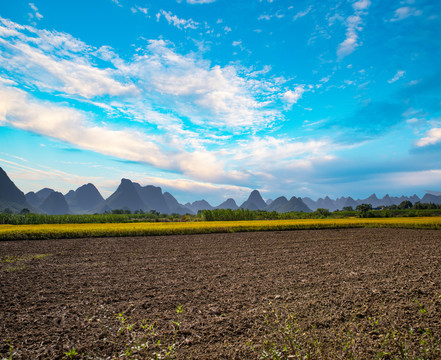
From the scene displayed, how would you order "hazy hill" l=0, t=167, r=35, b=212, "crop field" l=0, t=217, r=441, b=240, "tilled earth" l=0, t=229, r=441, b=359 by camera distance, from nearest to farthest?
1. "tilled earth" l=0, t=229, r=441, b=359
2. "crop field" l=0, t=217, r=441, b=240
3. "hazy hill" l=0, t=167, r=35, b=212

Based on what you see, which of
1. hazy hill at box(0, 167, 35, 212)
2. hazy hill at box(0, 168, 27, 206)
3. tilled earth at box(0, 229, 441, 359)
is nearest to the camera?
tilled earth at box(0, 229, 441, 359)

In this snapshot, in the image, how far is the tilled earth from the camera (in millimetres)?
5156

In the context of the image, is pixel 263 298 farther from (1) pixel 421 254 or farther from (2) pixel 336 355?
(1) pixel 421 254

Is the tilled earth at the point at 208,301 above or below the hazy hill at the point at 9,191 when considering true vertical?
below

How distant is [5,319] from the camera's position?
626 cm

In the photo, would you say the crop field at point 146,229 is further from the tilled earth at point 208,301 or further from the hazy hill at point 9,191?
the hazy hill at point 9,191

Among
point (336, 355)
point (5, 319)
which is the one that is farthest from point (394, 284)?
point (5, 319)

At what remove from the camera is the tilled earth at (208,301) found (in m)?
5.16

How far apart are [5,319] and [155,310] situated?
3.61m

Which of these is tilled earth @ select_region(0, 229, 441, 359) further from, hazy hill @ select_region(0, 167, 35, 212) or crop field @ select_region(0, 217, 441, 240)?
hazy hill @ select_region(0, 167, 35, 212)

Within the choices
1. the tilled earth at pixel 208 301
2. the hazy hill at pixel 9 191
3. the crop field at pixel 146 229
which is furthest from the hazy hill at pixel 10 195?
the tilled earth at pixel 208 301

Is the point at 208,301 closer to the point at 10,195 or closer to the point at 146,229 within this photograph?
the point at 146,229

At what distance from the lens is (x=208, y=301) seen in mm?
7207

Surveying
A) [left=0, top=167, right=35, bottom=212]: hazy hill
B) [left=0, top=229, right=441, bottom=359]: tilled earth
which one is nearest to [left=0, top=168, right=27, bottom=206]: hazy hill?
[left=0, top=167, right=35, bottom=212]: hazy hill
